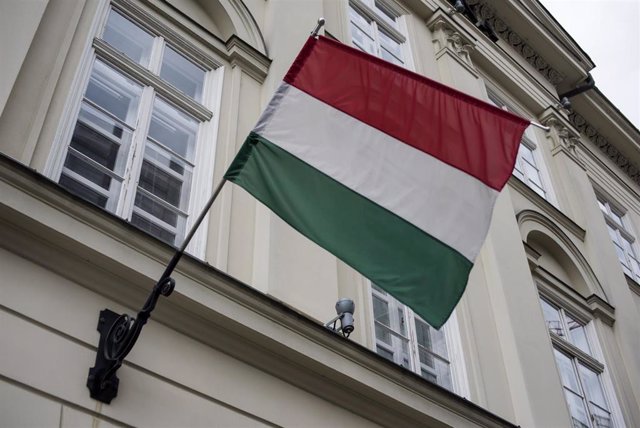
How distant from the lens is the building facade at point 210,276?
14.6 ft

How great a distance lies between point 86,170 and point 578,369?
671cm

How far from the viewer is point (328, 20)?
376 inches

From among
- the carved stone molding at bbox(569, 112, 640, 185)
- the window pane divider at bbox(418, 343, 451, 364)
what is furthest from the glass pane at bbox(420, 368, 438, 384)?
the carved stone molding at bbox(569, 112, 640, 185)

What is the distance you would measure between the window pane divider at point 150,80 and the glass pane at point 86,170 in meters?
1.30

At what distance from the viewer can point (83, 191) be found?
5.45m

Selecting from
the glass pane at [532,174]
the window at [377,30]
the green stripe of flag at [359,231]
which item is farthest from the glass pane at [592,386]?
the green stripe of flag at [359,231]

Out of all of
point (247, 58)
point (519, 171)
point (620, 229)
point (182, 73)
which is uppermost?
point (620, 229)

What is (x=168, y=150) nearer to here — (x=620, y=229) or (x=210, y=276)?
(x=210, y=276)

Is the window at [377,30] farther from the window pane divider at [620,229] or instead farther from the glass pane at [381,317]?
the window pane divider at [620,229]

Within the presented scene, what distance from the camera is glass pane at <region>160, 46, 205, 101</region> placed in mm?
7216

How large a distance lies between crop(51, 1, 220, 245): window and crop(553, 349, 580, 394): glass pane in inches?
204

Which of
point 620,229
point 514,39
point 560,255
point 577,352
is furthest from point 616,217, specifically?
point 577,352

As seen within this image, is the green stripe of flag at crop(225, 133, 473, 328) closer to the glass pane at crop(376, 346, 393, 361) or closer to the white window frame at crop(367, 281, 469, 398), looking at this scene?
the white window frame at crop(367, 281, 469, 398)

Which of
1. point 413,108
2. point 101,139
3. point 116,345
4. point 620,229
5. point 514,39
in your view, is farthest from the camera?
point 620,229
